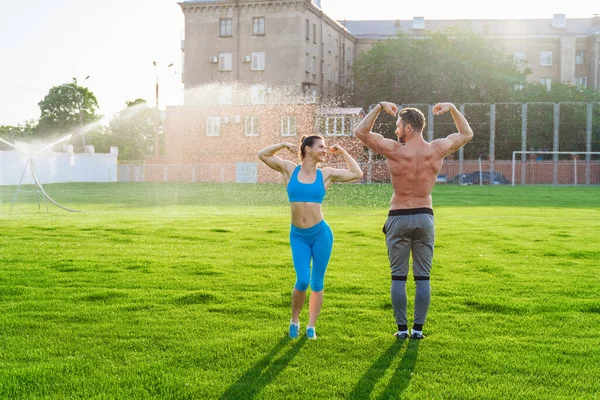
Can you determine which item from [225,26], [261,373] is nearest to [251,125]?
[225,26]

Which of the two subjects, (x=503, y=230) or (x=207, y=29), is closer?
(x=503, y=230)

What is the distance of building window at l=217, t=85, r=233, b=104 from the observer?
2581 inches

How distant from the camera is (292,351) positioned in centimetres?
637

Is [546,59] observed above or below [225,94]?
above

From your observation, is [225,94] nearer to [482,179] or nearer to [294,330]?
[482,179]

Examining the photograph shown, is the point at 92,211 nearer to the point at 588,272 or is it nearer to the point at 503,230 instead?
the point at 503,230

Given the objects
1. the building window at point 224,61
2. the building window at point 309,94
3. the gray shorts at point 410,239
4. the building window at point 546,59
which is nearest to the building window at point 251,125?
the building window at point 309,94

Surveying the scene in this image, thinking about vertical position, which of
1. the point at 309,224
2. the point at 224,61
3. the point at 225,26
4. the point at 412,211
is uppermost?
the point at 225,26

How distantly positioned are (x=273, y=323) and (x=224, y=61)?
6058 centimetres

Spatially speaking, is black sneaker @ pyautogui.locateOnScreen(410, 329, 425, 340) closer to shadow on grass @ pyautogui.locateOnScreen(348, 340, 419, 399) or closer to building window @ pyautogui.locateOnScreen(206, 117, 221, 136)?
shadow on grass @ pyautogui.locateOnScreen(348, 340, 419, 399)

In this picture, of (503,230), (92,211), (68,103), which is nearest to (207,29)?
(68,103)

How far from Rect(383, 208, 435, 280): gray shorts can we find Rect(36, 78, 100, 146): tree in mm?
86839

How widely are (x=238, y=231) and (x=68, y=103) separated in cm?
7883

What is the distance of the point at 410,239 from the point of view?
6.60 metres
